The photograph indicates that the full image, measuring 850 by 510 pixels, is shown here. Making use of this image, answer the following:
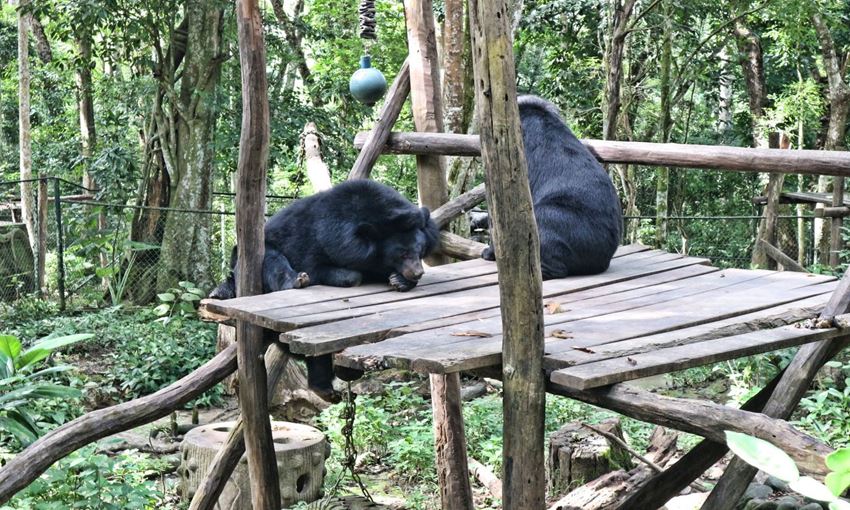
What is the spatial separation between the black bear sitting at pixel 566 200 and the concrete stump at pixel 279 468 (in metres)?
1.49

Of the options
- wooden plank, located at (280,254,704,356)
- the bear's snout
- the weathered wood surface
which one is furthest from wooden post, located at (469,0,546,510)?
the weathered wood surface

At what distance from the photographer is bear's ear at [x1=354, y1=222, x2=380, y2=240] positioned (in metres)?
4.25

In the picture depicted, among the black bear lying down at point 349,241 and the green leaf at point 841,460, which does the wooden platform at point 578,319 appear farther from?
the green leaf at point 841,460

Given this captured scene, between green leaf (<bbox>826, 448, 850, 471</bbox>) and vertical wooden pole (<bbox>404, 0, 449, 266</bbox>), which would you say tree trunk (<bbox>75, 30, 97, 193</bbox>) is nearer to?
vertical wooden pole (<bbox>404, 0, 449, 266</bbox>)

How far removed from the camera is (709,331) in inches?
131

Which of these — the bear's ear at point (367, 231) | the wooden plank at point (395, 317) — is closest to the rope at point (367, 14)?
the bear's ear at point (367, 231)

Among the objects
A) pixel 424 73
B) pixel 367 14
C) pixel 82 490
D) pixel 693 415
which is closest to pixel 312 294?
pixel 82 490

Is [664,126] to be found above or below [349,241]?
above

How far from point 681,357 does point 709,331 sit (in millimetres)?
472

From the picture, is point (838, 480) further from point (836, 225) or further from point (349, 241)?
point (836, 225)

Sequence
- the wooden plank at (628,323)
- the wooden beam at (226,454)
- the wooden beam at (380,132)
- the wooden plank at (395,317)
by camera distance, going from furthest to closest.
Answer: the wooden beam at (380,132) → the wooden beam at (226,454) → the wooden plank at (395,317) → the wooden plank at (628,323)

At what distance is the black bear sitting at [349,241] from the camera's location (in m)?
4.24

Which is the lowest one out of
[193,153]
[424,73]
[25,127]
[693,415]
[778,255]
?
[778,255]

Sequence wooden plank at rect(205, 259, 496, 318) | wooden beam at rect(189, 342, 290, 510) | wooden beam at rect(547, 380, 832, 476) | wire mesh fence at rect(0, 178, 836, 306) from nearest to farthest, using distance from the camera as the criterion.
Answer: wooden beam at rect(547, 380, 832, 476) < wooden plank at rect(205, 259, 496, 318) < wooden beam at rect(189, 342, 290, 510) < wire mesh fence at rect(0, 178, 836, 306)
